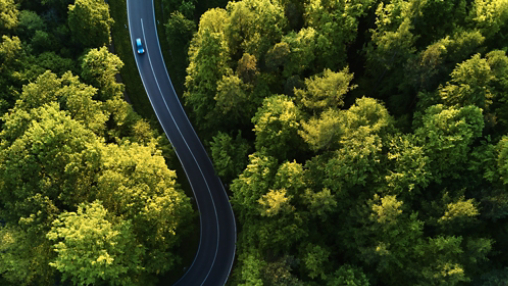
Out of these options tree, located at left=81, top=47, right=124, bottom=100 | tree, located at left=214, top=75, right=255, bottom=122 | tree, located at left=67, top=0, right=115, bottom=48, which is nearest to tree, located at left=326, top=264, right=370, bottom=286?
tree, located at left=214, top=75, right=255, bottom=122

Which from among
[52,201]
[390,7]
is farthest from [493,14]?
[52,201]

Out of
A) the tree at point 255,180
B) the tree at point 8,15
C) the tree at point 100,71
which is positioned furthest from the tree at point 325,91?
the tree at point 8,15

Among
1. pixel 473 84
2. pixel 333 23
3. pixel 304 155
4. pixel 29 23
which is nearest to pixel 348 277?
pixel 304 155

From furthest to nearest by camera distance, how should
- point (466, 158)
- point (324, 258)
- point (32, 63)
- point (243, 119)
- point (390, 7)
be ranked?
point (32, 63)
point (243, 119)
point (390, 7)
point (324, 258)
point (466, 158)

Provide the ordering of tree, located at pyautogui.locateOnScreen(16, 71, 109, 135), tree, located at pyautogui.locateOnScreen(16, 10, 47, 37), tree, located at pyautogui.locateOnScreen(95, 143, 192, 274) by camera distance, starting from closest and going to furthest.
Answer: tree, located at pyautogui.locateOnScreen(95, 143, 192, 274)
tree, located at pyautogui.locateOnScreen(16, 71, 109, 135)
tree, located at pyautogui.locateOnScreen(16, 10, 47, 37)

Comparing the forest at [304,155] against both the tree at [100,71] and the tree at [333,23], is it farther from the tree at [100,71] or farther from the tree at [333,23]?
the tree at [100,71]

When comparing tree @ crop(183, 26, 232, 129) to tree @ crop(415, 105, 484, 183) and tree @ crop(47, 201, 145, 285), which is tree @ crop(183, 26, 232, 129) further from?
tree @ crop(415, 105, 484, 183)

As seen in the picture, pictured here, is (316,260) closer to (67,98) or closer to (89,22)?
(67,98)

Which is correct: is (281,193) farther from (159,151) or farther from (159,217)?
(159,151)
